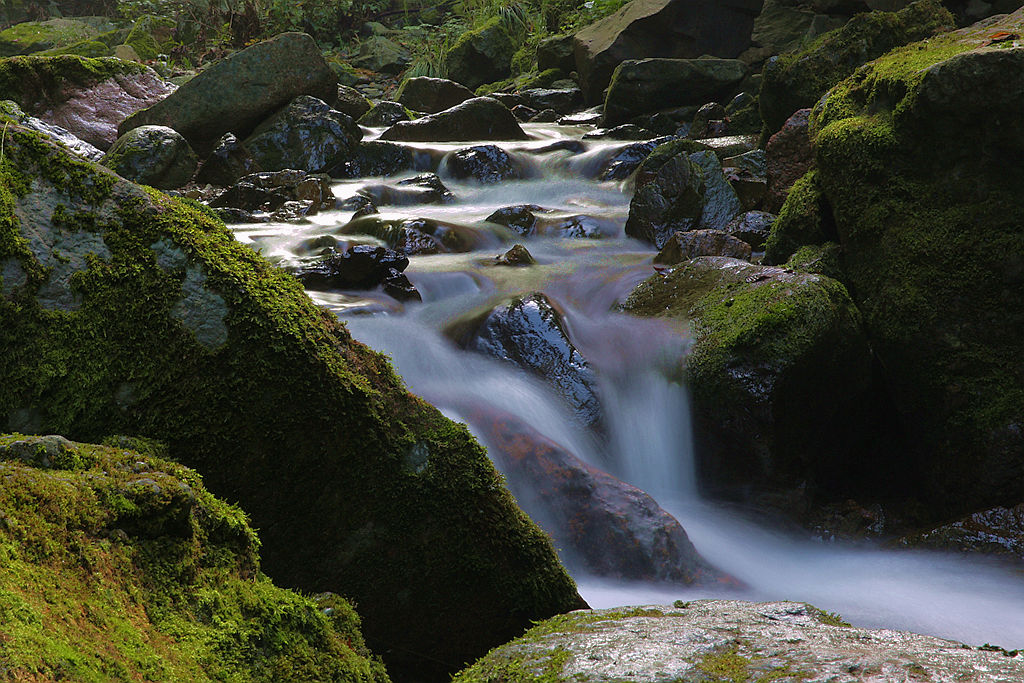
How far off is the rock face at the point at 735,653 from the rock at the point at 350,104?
536 inches

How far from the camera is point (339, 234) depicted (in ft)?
29.0

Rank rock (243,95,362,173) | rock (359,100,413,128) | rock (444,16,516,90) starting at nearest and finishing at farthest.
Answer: rock (243,95,362,173) < rock (359,100,413,128) < rock (444,16,516,90)

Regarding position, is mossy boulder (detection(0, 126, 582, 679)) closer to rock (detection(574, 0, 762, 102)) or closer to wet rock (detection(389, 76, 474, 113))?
wet rock (detection(389, 76, 474, 113))

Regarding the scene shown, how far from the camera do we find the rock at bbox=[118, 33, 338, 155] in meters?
11.2

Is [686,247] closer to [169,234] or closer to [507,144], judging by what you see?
[169,234]

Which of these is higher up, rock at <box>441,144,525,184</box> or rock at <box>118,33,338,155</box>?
rock at <box>118,33,338,155</box>

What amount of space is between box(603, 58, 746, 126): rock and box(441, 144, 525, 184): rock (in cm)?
316

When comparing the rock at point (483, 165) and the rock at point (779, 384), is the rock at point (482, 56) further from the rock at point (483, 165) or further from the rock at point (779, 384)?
the rock at point (779, 384)

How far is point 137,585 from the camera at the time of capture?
1.58m

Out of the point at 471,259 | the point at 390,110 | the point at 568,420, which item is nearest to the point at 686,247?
the point at 471,259

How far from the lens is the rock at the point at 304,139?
11516mm

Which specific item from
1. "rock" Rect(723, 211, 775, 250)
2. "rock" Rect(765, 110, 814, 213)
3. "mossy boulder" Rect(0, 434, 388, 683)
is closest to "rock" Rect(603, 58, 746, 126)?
"rock" Rect(765, 110, 814, 213)

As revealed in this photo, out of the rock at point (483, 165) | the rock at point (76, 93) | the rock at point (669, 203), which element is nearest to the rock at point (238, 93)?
the rock at point (76, 93)

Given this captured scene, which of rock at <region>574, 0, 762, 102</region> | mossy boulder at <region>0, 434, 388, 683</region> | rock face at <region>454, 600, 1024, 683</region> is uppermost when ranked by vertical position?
rock at <region>574, 0, 762, 102</region>
